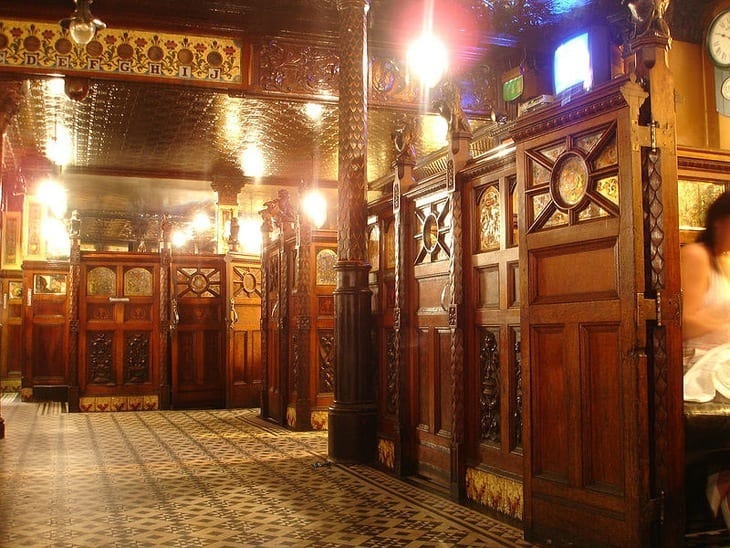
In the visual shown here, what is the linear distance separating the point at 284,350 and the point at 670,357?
248 inches

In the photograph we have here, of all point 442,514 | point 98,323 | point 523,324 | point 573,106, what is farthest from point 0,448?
point 573,106

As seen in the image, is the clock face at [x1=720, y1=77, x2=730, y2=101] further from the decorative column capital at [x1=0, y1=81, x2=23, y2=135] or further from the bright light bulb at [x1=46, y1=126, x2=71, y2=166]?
the bright light bulb at [x1=46, y1=126, x2=71, y2=166]

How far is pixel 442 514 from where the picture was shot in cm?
437

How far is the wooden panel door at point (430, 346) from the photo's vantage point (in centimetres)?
513

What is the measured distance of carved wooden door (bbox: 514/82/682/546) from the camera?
3100 millimetres

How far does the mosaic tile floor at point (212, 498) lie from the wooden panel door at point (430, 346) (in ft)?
1.00

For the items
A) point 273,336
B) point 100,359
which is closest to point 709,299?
point 273,336

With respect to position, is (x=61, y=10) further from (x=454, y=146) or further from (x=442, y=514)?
(x=442, y=514)

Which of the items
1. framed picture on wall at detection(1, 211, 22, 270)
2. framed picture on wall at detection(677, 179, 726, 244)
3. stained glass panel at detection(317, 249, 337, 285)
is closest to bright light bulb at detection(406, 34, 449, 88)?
stained glass panel at detection(317, 249, 337, 285)

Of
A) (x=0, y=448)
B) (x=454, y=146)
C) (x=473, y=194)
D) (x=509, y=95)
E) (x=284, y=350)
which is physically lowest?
(x=0, y=448)

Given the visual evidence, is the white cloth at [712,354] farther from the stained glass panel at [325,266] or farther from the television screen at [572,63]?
the stained glass panel at [325,266]

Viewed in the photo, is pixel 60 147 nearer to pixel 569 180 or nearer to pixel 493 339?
pixel 493 339

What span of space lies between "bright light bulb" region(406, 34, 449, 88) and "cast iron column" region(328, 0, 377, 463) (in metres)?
1.56

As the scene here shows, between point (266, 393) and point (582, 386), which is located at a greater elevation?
point (582, 386)
